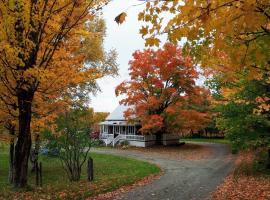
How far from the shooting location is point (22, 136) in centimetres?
1005

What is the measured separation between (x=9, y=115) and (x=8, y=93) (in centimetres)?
164

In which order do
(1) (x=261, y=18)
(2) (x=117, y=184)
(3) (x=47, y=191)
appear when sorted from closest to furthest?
(1) (x=261, y=18)
(3) (x=47, y=191)
(2) (x=117, y=184)

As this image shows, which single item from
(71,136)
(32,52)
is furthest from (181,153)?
(32,52)

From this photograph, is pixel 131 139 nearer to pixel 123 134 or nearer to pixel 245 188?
pixel 123 134

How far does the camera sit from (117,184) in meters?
13.1

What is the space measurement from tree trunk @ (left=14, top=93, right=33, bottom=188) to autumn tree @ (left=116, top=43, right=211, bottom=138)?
76.1ft

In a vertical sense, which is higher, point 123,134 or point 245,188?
point 123,134

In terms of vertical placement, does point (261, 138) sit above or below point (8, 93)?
below

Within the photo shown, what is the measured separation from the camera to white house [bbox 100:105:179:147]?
133 feet

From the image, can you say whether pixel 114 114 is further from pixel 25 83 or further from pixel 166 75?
pixel 25 83

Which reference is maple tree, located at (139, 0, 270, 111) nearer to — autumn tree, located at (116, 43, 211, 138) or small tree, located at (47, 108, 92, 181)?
small tree, located at (47, 108, 92, 181)

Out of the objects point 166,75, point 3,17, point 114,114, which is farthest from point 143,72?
point 3,17

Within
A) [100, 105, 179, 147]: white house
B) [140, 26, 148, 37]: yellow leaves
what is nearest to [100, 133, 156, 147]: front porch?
[100, 105, 179, 147]: white house

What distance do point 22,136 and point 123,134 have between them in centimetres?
3568
